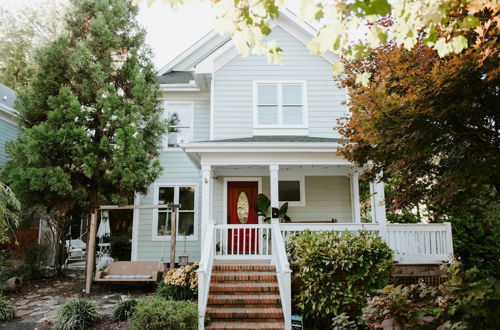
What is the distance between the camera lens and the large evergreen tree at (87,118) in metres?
9.24

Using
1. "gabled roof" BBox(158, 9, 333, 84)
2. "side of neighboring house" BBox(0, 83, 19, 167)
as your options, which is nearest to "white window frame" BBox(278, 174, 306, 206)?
"gabled roof" BBox(158, 9, 333, 84)

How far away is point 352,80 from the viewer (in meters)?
7.88

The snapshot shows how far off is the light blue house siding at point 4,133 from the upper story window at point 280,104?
9.62m

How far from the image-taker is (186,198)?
12.4 m

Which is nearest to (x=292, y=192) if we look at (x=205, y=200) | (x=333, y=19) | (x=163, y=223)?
(x=205, y=200)

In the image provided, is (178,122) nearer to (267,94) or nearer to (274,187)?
(267,94)

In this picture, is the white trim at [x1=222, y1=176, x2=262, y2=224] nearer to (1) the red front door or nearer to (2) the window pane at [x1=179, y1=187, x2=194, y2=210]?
(1) the red front door

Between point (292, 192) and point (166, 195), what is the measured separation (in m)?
4.34

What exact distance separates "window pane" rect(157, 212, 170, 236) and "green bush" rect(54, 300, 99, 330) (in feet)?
17.9

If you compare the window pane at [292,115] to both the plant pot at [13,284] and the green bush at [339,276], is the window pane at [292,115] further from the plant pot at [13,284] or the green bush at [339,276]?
the plant pot at [13,284]

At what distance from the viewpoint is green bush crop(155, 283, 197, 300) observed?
788 cm

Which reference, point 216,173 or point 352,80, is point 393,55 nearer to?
point 352,80

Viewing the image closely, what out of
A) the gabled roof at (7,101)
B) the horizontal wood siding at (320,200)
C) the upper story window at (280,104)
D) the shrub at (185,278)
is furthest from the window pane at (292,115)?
the gabled roof at (7,101)

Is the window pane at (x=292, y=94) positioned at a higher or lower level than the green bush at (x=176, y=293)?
higher
